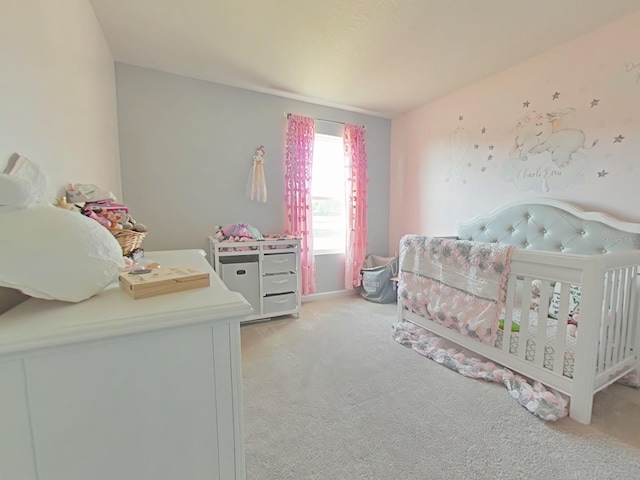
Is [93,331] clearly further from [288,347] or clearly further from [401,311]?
[401,311]

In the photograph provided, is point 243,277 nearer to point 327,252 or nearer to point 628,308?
point 327,252

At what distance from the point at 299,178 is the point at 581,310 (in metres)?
2.49

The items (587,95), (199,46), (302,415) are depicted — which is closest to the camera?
(302,415)

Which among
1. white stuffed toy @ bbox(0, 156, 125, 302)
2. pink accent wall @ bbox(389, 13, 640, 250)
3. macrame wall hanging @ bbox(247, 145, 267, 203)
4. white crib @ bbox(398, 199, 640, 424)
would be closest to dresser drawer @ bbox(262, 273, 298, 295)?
macrame wall hanging @ bbox(247, 145, 267, 203)

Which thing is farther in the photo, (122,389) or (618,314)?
(618,314)

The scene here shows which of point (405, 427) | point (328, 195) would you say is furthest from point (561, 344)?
point (328, 195)

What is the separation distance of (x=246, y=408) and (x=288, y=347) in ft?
2.34

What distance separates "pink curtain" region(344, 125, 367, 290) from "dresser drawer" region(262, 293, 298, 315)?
0.91 metres

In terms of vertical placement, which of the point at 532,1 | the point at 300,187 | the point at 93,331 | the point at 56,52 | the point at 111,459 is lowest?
the point at 111,459

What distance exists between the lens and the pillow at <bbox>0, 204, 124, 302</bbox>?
553mm

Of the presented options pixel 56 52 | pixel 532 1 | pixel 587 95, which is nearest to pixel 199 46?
pixel 56 52

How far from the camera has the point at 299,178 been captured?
3.09 metres

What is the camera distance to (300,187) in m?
3.10

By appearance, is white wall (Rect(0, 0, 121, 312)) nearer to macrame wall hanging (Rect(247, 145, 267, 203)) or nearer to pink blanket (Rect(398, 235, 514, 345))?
macrame wall hanging (Rect(247, 145, 267, 203))
